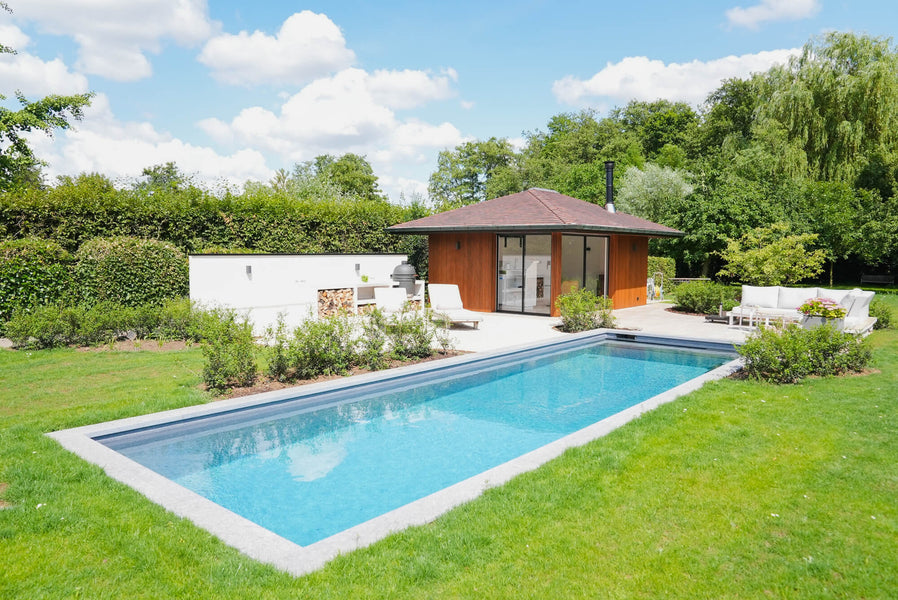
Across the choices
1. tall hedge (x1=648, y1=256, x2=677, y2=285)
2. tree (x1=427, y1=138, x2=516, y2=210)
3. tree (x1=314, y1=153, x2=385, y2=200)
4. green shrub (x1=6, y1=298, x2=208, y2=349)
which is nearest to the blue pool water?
green shrub (x1=6, y1=298, x2=208, y2=349)

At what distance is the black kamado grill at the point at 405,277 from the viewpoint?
56.2 feet

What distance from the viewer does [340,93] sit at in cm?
4081

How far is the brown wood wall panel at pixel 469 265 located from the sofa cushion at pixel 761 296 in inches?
266

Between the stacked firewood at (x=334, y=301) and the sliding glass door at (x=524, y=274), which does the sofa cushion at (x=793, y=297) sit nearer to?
the sliding glass door at (x=524, y=274)

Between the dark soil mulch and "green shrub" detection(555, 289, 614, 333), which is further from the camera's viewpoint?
"green shrub" detection(555, 289, 614, 333)

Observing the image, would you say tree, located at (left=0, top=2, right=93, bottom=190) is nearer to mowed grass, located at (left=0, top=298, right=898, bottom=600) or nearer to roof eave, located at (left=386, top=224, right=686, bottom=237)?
roof eave, located at (left=386, top=224, right=686, bottom=237)

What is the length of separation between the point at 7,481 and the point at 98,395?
301cm

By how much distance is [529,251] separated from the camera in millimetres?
16594

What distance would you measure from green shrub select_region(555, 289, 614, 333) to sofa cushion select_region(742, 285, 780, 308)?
12.3 feet

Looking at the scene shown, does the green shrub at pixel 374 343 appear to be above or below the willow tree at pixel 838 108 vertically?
below

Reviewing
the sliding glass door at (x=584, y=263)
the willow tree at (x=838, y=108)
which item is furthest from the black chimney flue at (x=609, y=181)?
the willow tree at (x=838, y=108)

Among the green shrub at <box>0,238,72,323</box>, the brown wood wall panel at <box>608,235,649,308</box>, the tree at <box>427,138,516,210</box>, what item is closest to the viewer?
the green shrub at <box>0,238,72,323</box>

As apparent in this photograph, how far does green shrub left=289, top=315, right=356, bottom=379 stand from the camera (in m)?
8.32

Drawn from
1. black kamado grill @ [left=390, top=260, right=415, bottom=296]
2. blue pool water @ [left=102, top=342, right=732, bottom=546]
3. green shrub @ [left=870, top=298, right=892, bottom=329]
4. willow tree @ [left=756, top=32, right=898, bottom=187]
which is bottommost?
blue pool water @ [left=102, top=342, right=732, bottom=546]
